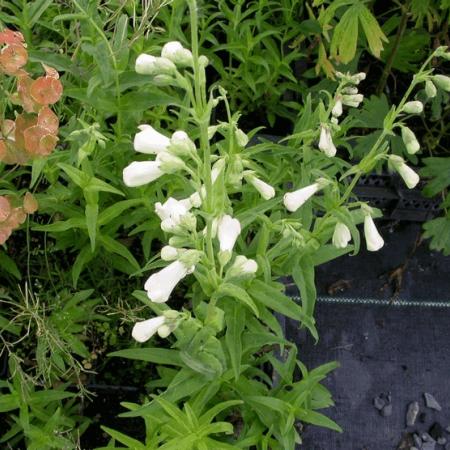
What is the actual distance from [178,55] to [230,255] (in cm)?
30

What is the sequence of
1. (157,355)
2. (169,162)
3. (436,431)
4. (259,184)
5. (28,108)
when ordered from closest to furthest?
1. (169,162)
2. (259,184)
3. (28,108)
4. (157,355)
5. (436,431)

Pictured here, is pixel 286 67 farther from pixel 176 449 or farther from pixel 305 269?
pixel 176 449

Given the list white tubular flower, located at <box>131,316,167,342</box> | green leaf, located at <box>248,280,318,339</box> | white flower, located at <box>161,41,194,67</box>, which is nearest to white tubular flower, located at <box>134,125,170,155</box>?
white flower, located at <box>161,41,194,67</box>

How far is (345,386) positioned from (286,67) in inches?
37.6

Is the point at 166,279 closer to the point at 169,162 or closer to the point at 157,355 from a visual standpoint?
the point at 169,162

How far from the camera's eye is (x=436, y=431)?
1.97 m

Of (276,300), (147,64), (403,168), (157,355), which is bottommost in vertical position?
(157,355)

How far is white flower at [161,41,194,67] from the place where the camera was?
93cm

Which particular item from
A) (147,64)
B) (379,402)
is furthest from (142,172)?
(379,402)

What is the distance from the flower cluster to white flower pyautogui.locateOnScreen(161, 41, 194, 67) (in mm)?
314

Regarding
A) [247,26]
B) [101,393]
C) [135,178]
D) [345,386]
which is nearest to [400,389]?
[345,386]

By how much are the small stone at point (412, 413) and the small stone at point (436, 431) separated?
5cm

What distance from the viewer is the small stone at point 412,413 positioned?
6.48 ft

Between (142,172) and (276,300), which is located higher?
(142,172)
